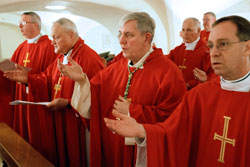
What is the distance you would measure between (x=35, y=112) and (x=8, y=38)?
1736 centimetres

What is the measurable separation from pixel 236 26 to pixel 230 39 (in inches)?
4.0

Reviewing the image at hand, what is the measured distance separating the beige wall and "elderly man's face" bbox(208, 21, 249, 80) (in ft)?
63.9

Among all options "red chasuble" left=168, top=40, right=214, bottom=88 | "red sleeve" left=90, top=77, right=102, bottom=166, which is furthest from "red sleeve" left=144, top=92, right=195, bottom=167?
"red chasuble" left=168, top=40, right=214, bottom=88

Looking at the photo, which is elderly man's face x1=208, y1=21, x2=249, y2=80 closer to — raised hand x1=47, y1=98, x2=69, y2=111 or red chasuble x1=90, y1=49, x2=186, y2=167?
red chasuble x1=90, y1=49, x2=186, y2=167

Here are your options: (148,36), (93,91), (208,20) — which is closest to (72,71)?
(93,91)

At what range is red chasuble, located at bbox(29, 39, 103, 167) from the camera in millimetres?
3400

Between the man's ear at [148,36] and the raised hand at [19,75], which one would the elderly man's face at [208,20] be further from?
the raised hand at [19,75]

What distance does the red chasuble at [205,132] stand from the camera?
1.66 m

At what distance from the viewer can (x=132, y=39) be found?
2467 millimetres

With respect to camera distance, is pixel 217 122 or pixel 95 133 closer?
pixel 217 122

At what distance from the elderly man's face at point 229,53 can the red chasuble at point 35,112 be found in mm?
2742

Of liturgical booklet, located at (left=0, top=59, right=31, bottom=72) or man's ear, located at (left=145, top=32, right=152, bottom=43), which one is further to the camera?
liturgical booklet, located at (left=0, top=59, right=31, bottom=72)

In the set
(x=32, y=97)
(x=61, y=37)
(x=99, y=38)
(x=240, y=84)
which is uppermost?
(x=61, y=37)

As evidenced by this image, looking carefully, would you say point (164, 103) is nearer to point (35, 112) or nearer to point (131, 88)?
point (131, 88)
